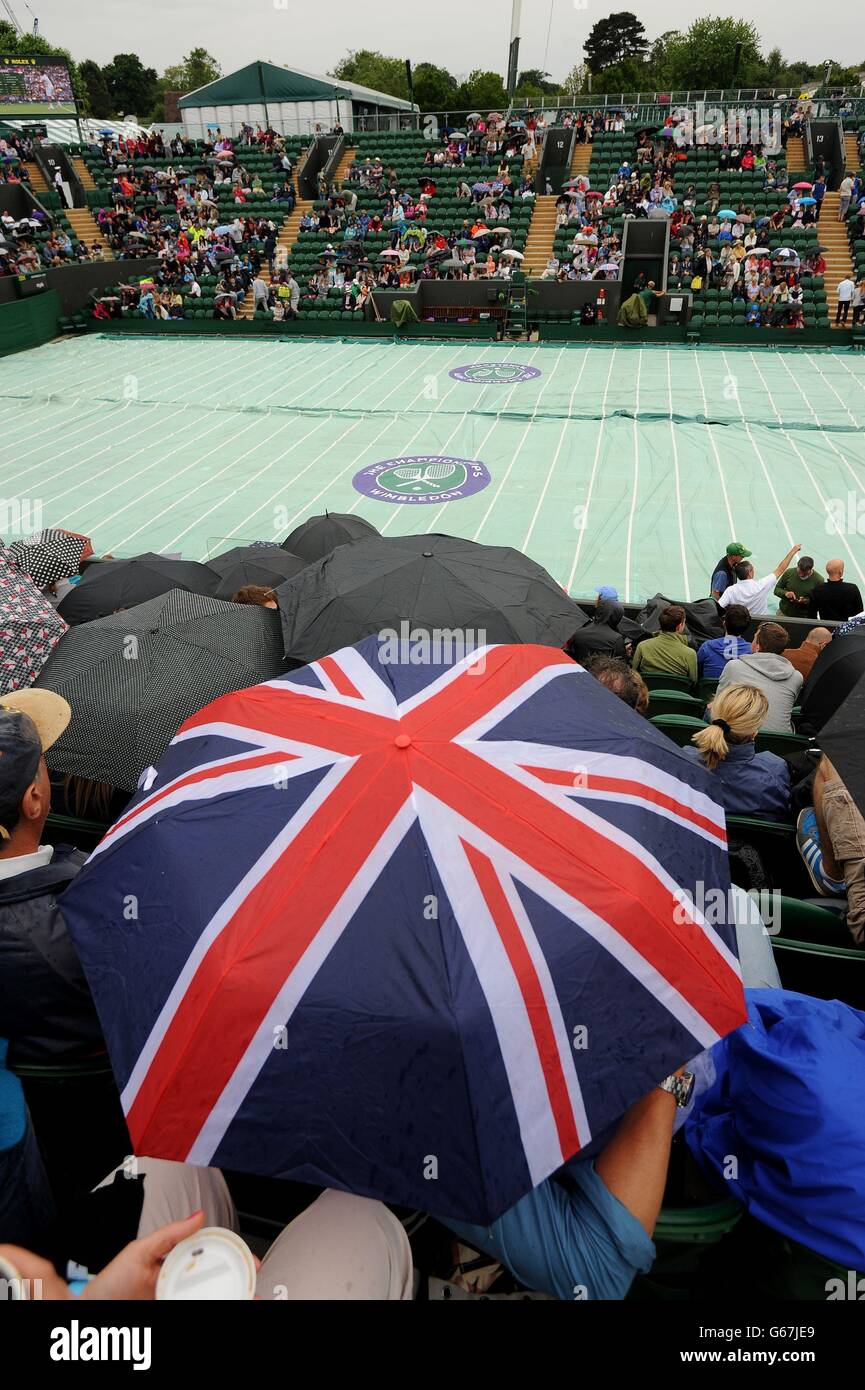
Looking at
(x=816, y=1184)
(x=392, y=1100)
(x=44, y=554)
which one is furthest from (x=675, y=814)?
(x=44, y=554)

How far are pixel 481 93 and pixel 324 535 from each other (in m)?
67.0

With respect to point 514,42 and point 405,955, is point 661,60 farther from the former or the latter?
point 405,955

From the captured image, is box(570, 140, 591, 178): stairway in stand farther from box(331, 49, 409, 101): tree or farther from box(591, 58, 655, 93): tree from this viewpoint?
box(331, 49, 409, 101): tree

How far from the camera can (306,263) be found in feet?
80.0

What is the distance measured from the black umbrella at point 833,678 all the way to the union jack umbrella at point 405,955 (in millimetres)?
2482

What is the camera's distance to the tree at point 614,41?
7731 centimetres

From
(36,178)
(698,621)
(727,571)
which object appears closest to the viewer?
(698,621)

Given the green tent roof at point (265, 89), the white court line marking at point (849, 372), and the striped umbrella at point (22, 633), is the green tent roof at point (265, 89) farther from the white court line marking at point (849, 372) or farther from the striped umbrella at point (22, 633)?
the striped umbrella at point (22, 633)

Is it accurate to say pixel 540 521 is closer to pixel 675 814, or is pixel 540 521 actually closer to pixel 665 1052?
pixel 675 814

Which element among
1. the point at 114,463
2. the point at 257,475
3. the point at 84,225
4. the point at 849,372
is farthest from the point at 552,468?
the point at 84,225

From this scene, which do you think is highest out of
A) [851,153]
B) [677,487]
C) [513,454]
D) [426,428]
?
[851,153]

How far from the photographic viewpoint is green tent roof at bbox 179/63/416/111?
139 feet

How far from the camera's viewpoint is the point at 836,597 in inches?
286

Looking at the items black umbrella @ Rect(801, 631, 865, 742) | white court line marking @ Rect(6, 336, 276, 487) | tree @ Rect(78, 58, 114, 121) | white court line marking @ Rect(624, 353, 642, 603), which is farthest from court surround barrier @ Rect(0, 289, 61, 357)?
tree @ Rect(78, 58, 114, 121)
